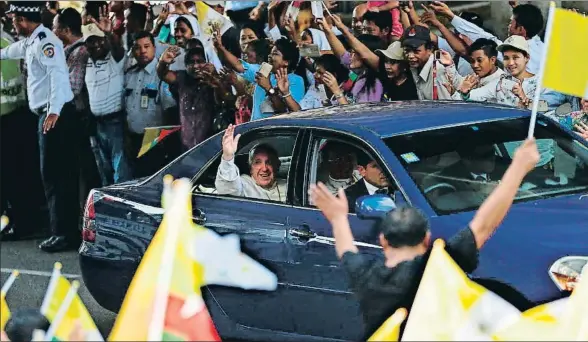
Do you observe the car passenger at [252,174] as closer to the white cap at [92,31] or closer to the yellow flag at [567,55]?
the yellow flag at [567,55]

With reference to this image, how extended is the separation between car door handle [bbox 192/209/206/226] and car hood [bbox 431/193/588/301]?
147cm

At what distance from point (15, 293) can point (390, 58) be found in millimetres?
3264

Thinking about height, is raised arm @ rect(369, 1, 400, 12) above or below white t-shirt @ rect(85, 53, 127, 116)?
above

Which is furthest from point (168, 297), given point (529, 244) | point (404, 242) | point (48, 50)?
point (48, 50)

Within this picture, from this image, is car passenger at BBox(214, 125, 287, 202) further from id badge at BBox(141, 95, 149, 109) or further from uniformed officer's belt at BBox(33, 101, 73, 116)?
uniformed officer's belt at BBox(33, 101, 73, 116)

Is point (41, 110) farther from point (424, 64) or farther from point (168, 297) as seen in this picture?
point (168, 297)

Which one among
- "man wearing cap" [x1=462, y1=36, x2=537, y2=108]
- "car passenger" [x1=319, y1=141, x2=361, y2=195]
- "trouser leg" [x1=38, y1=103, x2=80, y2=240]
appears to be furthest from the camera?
"trouser leg" [x1=38, y1=103, x2=80, y2=240]

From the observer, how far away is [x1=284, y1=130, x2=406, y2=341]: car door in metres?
5.50

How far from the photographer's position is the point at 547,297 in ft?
16.5

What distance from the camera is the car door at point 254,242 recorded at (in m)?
5.82

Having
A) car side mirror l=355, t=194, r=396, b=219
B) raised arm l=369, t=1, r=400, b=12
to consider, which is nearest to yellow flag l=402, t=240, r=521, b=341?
car side mirror l=355, t=194, r=396, b=219

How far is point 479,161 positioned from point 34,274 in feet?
14.9

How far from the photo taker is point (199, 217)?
6293mm

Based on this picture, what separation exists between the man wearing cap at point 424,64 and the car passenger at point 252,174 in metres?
1.93
